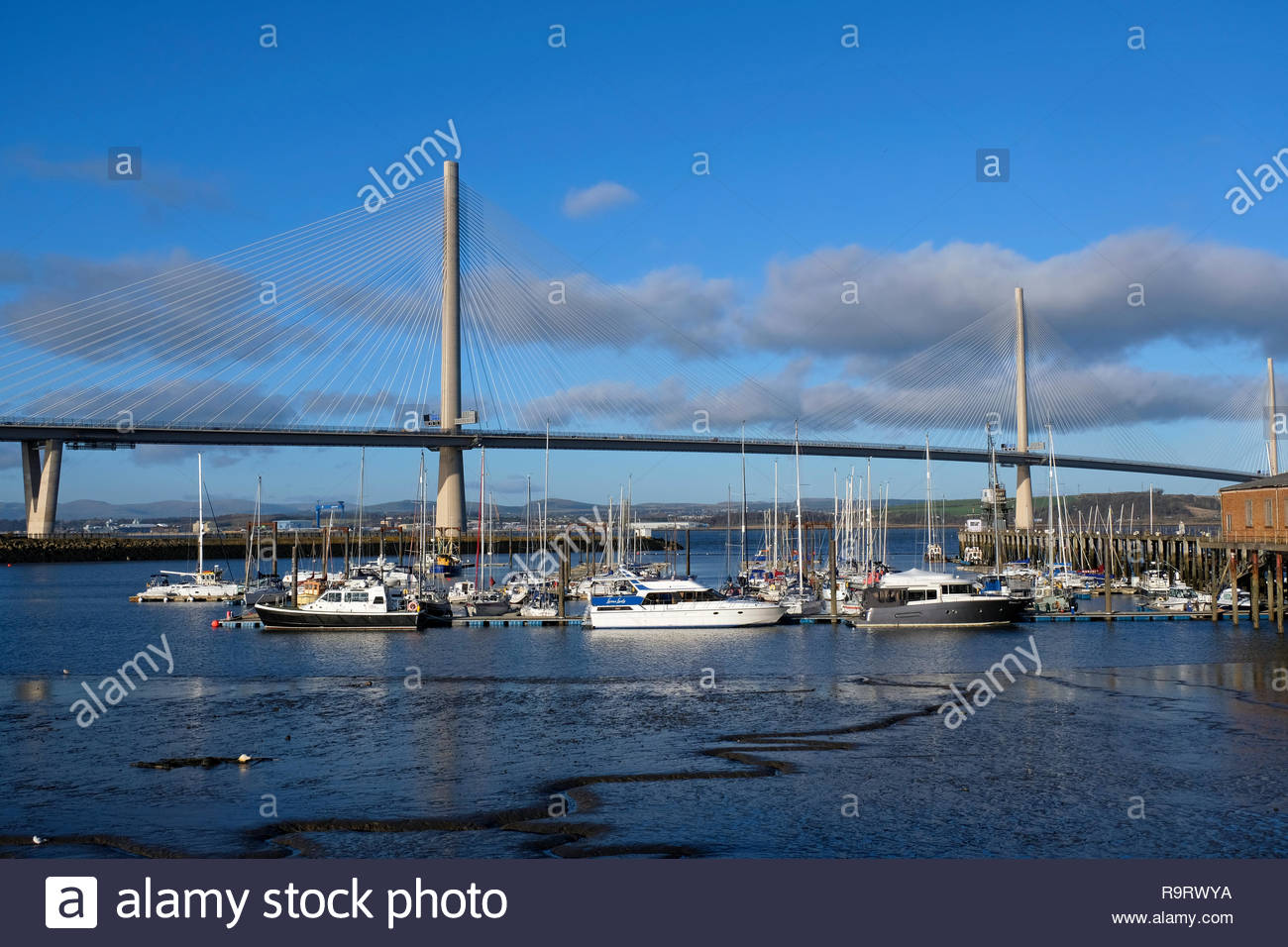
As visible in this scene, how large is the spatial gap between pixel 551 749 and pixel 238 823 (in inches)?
246

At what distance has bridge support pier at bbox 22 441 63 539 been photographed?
101000 mm

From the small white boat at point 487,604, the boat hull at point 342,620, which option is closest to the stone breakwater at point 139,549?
the small white boat at point 487,604

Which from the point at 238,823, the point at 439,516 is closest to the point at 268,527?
the point at 439,516

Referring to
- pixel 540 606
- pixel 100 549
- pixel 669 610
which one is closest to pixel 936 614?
pixel 669 610

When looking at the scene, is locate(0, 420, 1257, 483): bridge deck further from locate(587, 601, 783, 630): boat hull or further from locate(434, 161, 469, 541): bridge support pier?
locate(587, 601, 783, 630): boat hull

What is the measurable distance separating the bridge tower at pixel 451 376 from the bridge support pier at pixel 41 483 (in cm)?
3324

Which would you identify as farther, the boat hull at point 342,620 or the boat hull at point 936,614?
the boat hull at point 342,620

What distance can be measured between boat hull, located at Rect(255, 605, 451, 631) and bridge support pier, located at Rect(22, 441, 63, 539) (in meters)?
62.0

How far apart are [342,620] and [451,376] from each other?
4257 cm

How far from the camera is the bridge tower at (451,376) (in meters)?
81.4

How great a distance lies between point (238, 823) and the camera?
53.0 ft

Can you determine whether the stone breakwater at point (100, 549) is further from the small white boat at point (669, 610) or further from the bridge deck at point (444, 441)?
the small white boat at point (669, 610)
